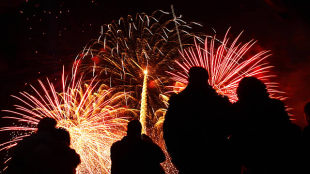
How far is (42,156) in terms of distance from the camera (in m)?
3.83

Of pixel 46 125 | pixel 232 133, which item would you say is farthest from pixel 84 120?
pixel 232 133

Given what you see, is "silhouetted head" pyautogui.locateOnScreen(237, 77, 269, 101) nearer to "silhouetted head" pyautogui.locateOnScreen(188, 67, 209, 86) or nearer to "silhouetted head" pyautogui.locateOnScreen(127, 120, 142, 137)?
"silhouetted head" pyautogui.locateOnScreen(188, 67, 209, 86)

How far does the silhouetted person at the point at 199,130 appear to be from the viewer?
9.35 feet

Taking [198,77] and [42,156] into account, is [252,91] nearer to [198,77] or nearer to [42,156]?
[198,77]

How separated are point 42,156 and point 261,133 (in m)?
3.24

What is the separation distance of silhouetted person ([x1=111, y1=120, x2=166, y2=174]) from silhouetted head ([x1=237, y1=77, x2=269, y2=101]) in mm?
1984

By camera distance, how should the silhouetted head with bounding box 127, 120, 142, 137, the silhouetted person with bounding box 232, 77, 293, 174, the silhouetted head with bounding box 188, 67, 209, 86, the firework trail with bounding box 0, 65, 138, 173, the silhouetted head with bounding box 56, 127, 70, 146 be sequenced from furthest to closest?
the firework trail with bounding box 0, 65, 138, 173 < the silhouetted head with bounding box 56, 127, 70, 146 < the silhouetted head with bounding box 127, 120, 142, 137 < the silhouetted head with bounding box 188, 67, 209, 86 < the silhouetted person with bounding box 232, 77, 293, 174

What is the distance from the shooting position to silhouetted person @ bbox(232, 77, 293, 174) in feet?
8.68

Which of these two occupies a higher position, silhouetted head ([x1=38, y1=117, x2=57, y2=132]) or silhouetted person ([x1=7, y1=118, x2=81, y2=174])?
silhouetted head ([x1=38, y1=117, x2=57, y2=132])

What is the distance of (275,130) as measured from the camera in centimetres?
275

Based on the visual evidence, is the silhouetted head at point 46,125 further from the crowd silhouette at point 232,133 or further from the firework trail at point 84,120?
Result: the firework trail at point 84,120

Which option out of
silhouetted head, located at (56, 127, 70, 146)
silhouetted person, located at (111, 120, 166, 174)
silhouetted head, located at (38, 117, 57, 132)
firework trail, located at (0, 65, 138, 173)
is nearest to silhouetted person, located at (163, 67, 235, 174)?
silhouetted person, located at (111, 120, 166, 174)

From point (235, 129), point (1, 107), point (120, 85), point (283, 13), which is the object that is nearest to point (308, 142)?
point (235, 129)

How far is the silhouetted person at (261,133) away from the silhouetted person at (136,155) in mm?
1872
